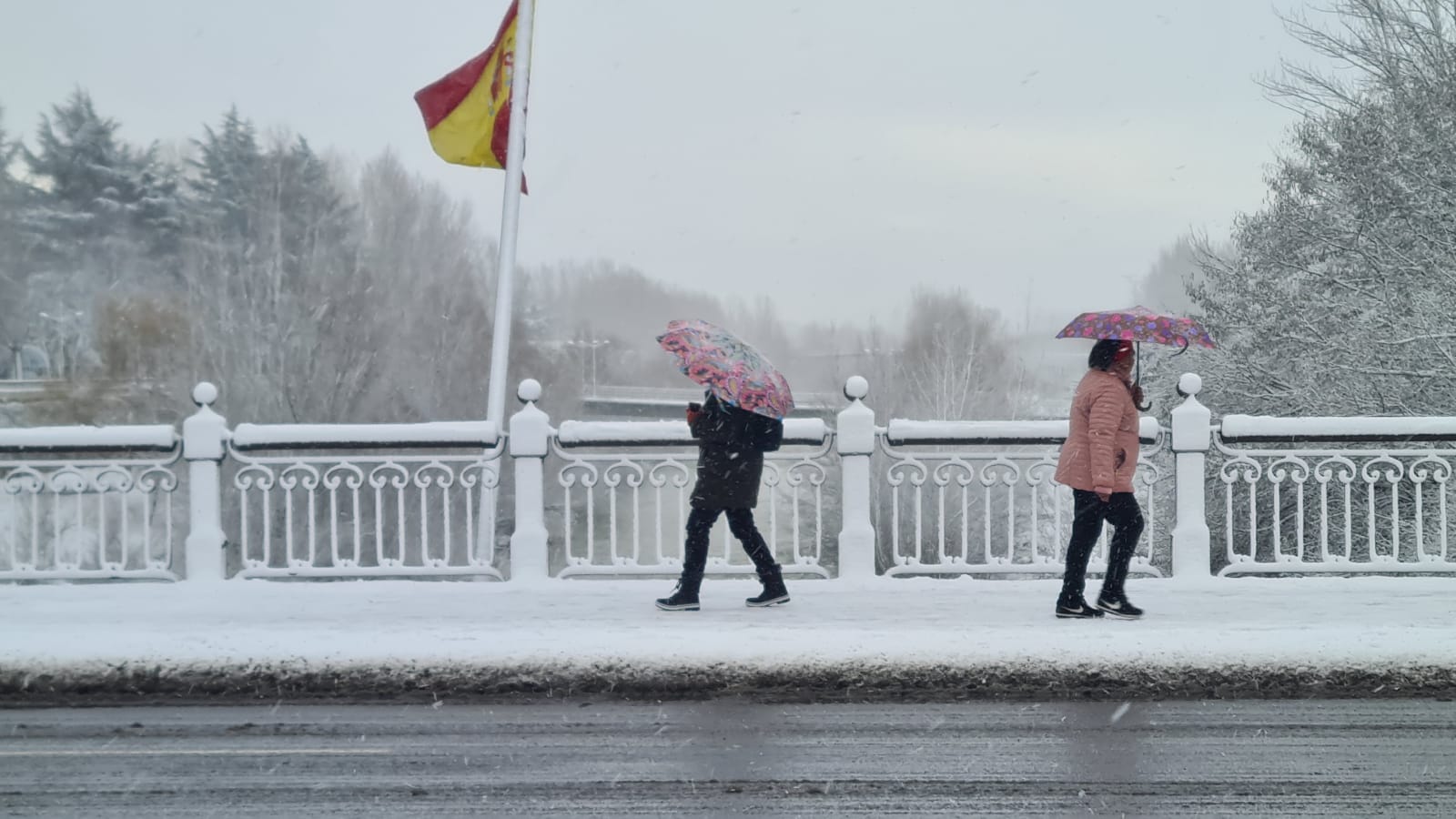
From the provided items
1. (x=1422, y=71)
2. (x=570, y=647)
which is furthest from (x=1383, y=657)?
(x=1422, y=71)

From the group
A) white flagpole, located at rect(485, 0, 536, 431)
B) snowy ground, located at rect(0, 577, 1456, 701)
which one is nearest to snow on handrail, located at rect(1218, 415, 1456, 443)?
snowy ground, located at rect(0, 577, 1456, 701)

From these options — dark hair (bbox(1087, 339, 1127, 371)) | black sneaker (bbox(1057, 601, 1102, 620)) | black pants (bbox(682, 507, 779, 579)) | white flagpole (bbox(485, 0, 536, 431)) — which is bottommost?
black sneaker (bbox(1057, 601, 1102, 620))

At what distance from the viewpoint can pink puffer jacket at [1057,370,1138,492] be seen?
6.98 m

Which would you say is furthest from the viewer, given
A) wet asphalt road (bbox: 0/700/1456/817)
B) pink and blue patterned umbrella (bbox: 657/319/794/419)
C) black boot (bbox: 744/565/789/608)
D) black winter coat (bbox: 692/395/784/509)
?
black boot (bbox: 744/565/789/608)

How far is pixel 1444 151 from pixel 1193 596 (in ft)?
56.6

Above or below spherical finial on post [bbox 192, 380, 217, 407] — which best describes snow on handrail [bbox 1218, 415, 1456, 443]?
below

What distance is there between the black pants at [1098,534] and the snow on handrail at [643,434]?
189 centimetres

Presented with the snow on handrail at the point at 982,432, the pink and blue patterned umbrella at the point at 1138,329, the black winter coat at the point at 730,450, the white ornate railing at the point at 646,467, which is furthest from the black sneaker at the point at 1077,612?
the black winter coat at the point at 730,450

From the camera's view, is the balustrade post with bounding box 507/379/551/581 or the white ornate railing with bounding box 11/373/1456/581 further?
the balustrade post with bounding box 507/379/551/581

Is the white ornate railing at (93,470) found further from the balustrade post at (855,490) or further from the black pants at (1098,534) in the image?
the black pants at (1098,534)

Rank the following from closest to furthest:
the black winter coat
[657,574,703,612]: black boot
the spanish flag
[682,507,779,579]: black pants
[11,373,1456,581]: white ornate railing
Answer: the black winter coat
[682,507,779,579]: black pants
[657,574,703,612]: black boot
[11,373,1456,581]: white ornate railing
the spanish flag

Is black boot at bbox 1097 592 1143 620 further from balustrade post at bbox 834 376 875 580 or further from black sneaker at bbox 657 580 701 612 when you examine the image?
black sneaker at bbox 657 580 701 612

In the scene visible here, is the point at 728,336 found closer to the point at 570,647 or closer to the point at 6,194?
the point at 570,647

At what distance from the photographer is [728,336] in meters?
7.34
